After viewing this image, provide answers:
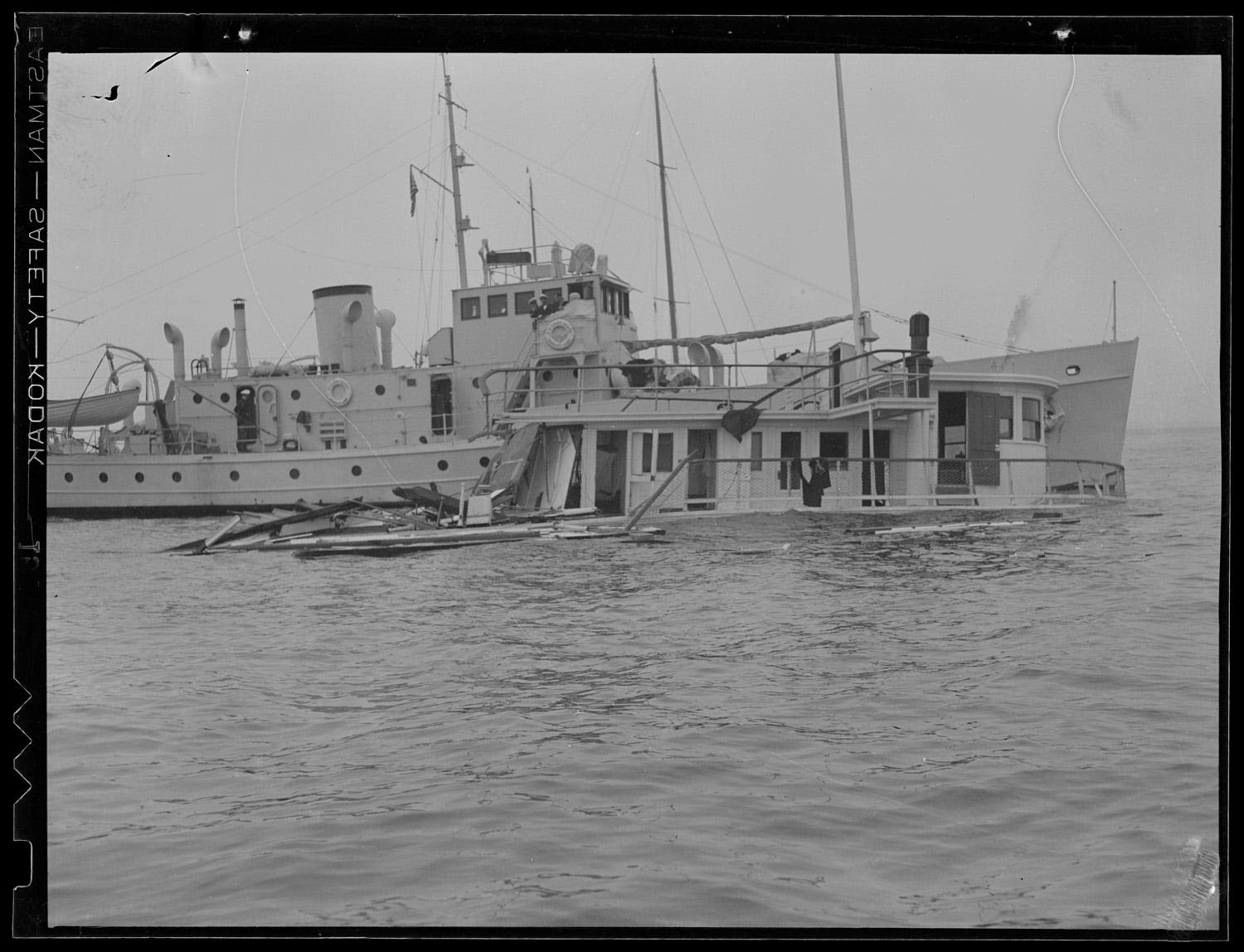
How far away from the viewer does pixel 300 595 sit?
380 inches

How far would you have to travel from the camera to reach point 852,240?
8.52 meters

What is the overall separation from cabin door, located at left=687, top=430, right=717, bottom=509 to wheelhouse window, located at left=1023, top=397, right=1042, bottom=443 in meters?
3.89

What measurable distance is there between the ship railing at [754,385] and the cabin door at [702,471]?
460mm

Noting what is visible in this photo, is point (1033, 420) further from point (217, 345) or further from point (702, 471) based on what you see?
point (217, 345)

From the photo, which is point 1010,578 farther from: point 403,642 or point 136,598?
point 136,598

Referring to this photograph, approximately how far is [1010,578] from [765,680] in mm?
2833

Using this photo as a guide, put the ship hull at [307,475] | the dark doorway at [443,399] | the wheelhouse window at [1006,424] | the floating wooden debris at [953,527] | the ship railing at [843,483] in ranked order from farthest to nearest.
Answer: the dark doorway at [443,399]
the ship hull at [307,475]
the wheelhouse window at [1006,424]
the ship railing at [843,483]
the floating wooden debris at [953,527]

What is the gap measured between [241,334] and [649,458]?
507 centimetres

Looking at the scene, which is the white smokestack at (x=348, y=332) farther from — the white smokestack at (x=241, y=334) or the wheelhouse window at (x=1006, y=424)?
the wheelhouse window at (x=1006, y=424)

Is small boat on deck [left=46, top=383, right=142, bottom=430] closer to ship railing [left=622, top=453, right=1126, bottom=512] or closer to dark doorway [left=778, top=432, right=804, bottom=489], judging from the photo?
ship railing [left=622, top=453, right=1126, bottom=512]

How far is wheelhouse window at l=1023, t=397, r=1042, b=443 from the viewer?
13289 mm

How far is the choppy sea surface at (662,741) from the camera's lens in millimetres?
4906

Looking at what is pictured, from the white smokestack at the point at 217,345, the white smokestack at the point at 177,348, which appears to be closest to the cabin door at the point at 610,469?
the white smokestack at the point at 217,345
